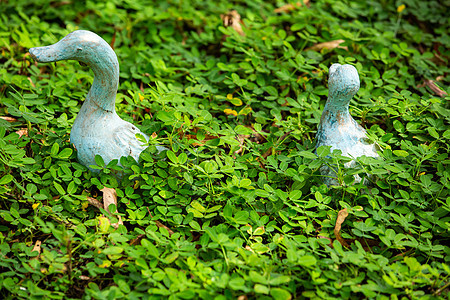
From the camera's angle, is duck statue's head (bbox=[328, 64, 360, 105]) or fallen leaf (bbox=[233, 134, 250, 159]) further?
fallen leaf (bbox=[233, 134, 250, 159])

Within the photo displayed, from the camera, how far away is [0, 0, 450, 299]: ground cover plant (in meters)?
2.17

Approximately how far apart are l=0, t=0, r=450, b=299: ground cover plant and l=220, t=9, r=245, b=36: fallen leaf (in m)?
Result: 0.14

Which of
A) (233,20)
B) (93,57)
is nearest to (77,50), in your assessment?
(93,57)

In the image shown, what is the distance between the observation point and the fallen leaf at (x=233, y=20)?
4.08 metres

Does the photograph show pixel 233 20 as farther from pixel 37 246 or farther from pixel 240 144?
pixel 37 246

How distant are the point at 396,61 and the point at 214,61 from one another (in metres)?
1.47

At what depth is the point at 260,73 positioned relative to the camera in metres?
3.53

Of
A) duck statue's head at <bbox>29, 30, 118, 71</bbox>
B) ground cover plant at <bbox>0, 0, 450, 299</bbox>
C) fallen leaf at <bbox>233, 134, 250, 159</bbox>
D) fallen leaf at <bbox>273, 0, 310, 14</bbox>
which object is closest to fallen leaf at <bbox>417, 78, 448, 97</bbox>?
ground cover plant at <bbox>0, 0, 450, 299</bbox>

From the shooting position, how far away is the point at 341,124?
268cm

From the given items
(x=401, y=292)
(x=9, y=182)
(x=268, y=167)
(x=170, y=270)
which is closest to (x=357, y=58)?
(x=268, y=167)

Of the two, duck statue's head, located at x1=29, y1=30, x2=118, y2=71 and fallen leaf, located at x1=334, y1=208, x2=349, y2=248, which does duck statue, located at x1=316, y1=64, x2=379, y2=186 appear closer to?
fallen leaf, located at x1=334, y1=208, x2=349, y2=248

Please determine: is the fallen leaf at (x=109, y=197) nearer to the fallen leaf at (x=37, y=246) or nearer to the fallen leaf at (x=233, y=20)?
the fallen leaf at (x=37, y=246)

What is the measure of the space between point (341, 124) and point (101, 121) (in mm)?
1366

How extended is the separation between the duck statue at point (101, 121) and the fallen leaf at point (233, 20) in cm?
177
